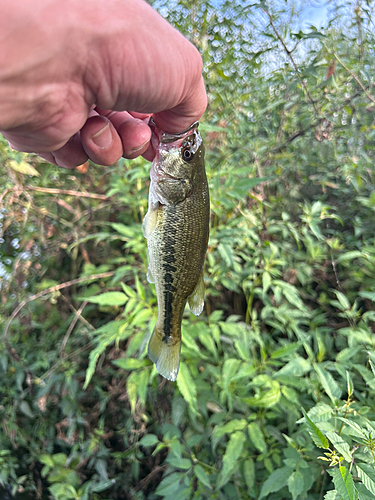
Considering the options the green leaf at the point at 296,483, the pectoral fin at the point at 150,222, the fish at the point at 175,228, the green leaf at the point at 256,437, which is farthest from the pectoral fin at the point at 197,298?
the green leaf at the point at 296,483

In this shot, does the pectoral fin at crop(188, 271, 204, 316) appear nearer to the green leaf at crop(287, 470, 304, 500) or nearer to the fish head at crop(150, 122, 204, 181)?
the fish head at crop(150, 122, 204, 181)

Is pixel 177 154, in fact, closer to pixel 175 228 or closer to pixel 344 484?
pixel 175 228

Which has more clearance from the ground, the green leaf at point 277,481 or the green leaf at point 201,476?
the green leaf at point 277,481

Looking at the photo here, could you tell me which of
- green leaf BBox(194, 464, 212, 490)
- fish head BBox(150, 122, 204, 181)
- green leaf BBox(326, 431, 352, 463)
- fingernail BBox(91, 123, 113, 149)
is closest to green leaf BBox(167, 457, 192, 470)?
green leaf BBox(194, 464, 212, 490)

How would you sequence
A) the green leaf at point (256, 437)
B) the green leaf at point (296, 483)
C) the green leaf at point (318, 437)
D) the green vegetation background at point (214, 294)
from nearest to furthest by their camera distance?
the green leaf at point (318, 437) → the green leaf at point (296, 483) → the green leaf at point (256, 437) → the green vegetation background at point (214, 294)

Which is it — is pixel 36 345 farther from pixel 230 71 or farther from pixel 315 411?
pixel 230 71

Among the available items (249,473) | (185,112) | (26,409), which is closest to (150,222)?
(185,112)

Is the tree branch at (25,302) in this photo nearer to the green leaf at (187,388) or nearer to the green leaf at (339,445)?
the green leaf at (187,388)

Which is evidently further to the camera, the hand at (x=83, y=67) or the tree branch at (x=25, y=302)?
the tree branch at (x=25, y=302)
